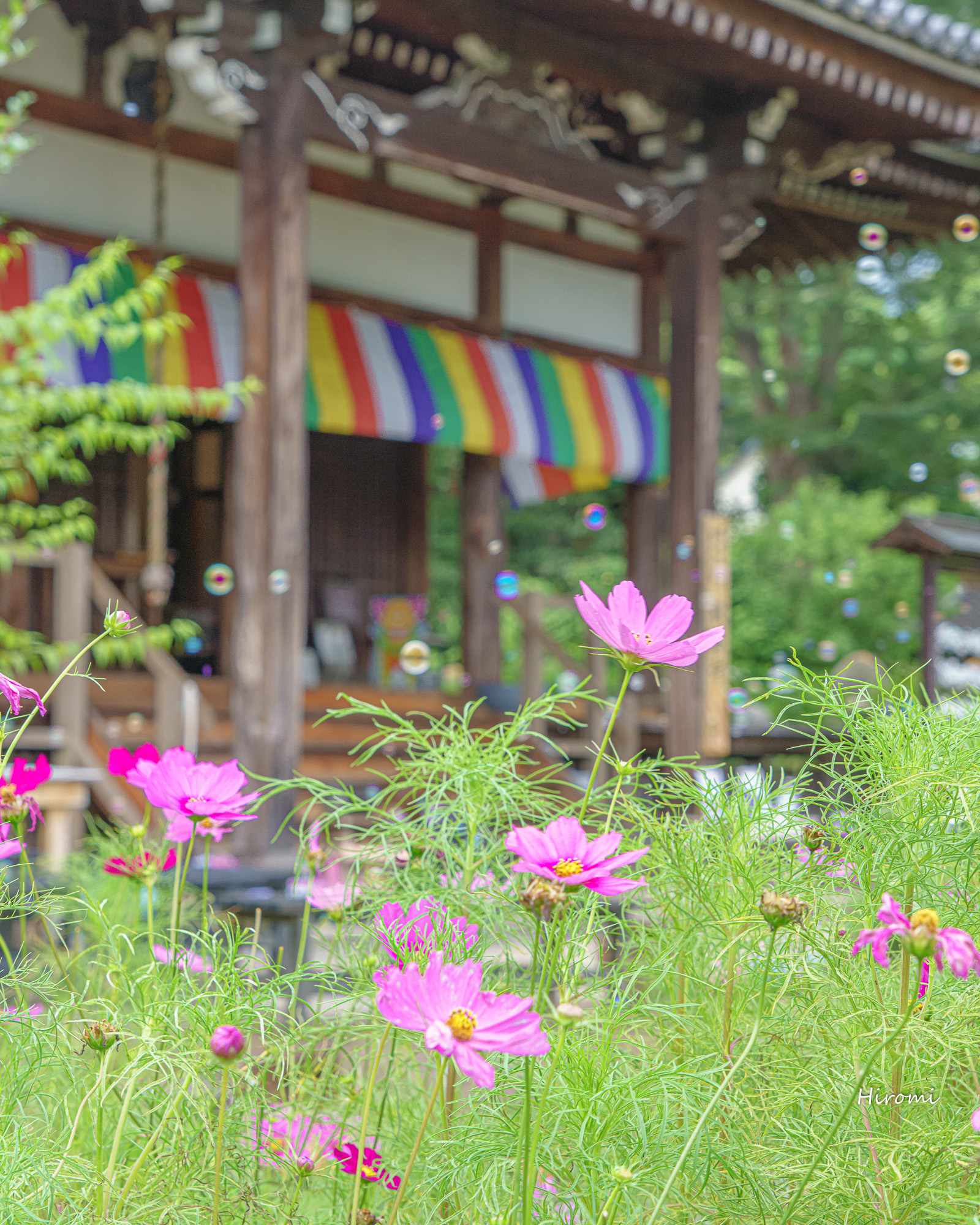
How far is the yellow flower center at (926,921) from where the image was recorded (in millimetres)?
695

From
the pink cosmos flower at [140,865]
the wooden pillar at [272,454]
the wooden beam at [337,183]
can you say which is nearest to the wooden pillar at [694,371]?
the wooden beam at [337,183]

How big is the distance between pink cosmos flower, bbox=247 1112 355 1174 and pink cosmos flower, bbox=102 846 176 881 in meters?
0.24

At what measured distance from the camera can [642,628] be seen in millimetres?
958

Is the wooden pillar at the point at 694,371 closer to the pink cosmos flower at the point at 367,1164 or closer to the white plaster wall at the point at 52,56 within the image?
the white plaster wall at the point at 52,56

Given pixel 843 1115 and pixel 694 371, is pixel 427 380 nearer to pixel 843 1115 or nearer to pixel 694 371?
pixel 694 371

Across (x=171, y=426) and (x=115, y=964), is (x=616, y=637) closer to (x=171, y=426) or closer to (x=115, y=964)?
(x=115, y=964)

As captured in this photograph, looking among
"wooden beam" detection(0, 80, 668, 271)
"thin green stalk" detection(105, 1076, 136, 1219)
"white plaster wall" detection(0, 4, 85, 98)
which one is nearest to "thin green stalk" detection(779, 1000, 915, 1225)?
"thin green stalk" detection(105, 1076, 136, 1219)

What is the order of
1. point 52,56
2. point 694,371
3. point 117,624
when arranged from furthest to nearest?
point 694,371 < point 52,56 < point 117,624

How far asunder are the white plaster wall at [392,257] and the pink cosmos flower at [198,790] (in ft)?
22.9

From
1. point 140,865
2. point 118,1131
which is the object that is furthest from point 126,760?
point 118,1131

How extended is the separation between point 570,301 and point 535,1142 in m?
8.56

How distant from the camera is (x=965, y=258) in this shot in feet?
51.5

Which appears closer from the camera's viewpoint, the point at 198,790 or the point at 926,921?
the point at 926,921

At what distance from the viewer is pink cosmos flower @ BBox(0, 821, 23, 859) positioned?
100 centimetres
